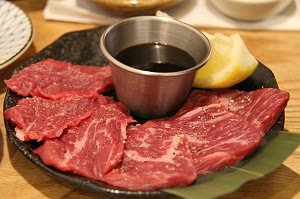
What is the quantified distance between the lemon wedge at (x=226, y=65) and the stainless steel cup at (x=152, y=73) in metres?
0.09

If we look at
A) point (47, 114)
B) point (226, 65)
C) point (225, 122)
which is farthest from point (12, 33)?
point (225, 122)

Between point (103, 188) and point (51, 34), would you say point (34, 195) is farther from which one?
point (51, 34)

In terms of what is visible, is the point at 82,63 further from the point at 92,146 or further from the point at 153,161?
the point at 153,161

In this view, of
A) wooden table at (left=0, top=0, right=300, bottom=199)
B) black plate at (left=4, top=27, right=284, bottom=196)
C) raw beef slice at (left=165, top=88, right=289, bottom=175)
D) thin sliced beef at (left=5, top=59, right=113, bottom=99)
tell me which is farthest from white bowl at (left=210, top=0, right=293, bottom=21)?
thin sliced beef at (left=5, top=59, right=113, bottom=99)

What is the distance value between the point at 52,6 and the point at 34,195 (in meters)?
1.64

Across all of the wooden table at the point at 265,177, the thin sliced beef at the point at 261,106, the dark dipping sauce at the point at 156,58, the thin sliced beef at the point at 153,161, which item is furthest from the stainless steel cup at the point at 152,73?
the wooden table at the point at 265,177

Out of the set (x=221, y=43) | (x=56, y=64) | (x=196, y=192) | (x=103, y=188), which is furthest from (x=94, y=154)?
(x=221, y=43)

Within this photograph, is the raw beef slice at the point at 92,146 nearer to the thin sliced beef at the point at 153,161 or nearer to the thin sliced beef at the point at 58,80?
the thin sliced beef at the point at 153,161

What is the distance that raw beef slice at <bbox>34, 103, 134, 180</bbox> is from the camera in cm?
166

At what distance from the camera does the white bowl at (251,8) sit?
273cm

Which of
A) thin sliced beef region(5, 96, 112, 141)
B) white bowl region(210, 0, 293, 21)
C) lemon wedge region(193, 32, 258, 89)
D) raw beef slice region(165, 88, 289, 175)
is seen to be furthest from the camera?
Answer: white bowl region(210, 0, 293, 21)

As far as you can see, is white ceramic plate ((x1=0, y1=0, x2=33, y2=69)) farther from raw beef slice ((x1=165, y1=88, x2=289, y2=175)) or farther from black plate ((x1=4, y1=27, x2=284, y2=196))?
raw beef slice ((x1=165, y1=88, x2=289, y2=175))

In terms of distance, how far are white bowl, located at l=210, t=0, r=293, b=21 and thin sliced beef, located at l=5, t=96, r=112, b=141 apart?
47.9 inches

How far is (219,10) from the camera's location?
299cm
